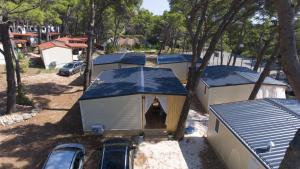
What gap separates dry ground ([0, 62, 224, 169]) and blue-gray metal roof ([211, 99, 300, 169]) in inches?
90.2

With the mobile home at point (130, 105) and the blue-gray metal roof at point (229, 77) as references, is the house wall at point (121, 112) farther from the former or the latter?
the blue-gray metal roof at point (229, 77)

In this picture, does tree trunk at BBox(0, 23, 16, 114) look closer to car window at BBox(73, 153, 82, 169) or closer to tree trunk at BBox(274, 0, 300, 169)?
car window at BBox(73, 153, 82, 169)

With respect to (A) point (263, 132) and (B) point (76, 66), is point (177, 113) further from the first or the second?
(B) point (76, 66)

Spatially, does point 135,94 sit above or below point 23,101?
above

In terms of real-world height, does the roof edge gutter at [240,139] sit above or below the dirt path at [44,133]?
above

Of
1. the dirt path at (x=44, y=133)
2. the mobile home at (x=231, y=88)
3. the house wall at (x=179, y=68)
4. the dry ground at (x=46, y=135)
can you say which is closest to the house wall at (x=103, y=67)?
the dirt path at (x=44, y=133)

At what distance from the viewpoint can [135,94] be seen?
15.7m

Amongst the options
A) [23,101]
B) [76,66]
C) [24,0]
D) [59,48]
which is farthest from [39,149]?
[59,48]

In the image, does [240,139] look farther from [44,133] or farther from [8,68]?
[8,68]

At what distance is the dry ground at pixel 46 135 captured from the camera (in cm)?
1356

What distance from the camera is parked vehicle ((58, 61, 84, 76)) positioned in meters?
31.0

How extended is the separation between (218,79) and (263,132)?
10.4m

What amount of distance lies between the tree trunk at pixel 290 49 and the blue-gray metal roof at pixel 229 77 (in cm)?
1516

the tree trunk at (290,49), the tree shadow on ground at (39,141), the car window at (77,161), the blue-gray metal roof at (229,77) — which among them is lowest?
the tree shadow on ground at (39,141)
